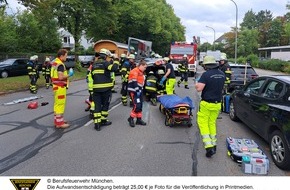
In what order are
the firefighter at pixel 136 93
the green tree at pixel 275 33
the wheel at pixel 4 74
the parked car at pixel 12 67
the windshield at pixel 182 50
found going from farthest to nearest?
the green tree at pixel 275 33 → the windshield at pixel 182 50 → the parked car at pixel 12 67 → the wheel at pixel 4 74 → the firefighter at pixel 136 93

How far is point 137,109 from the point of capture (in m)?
7.63

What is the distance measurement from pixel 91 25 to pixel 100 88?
71.5ft

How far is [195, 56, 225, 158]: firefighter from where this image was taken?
213 inches

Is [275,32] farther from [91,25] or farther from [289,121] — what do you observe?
[289,121]

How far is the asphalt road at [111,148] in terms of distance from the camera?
15.8 feet

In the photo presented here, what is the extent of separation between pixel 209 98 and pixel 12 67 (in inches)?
802

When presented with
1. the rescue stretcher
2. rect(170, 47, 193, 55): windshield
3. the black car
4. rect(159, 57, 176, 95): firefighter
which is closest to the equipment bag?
the black car

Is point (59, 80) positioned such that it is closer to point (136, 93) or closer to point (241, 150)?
point (136, 93)

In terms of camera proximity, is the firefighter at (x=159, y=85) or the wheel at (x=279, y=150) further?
the firefighter at (x=159, y=85)

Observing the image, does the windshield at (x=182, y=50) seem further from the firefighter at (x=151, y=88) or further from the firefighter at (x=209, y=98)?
the firefighter at (x=209, y=98)

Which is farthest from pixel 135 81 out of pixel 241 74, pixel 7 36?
pixel 7 36

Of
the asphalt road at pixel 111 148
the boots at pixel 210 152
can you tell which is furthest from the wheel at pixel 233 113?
the boots at pixel 210 152

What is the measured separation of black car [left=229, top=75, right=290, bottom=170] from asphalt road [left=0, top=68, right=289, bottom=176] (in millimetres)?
330

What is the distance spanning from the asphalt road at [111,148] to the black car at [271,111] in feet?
1.08
